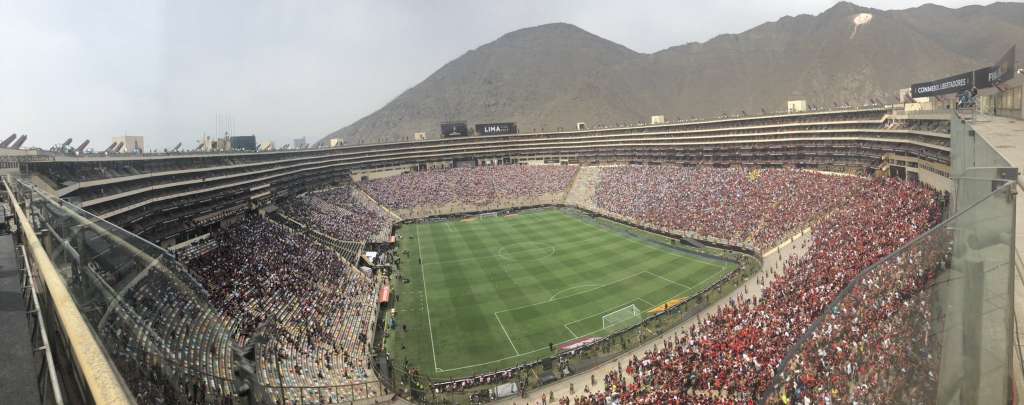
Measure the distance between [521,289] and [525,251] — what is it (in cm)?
1198

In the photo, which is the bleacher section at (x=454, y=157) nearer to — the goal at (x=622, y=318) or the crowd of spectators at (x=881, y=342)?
the goal at (x=622, y=318)

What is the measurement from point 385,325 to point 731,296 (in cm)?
2400

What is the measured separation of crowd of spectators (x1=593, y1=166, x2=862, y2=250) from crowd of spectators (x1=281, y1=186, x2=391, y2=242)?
3226 cm

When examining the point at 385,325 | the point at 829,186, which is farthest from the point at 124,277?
the point at 829,186

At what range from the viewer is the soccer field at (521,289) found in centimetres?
2892

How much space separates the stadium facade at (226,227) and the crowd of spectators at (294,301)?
98 centimetres

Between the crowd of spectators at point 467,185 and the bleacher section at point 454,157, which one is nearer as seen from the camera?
the bleacher section at point 454,157

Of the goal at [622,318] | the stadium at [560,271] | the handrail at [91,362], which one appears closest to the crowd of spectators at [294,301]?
the stadium at [560,271]

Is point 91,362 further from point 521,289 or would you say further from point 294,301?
point 521,289

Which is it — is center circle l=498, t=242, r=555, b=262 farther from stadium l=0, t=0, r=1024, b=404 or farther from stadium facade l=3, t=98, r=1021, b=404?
stadium facade l=3, t=98, r=1021, b=404

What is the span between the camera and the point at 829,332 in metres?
7.25

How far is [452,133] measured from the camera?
10800 cm

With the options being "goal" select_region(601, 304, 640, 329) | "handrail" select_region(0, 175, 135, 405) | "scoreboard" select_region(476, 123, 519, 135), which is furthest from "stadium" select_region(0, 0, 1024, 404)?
"scoreboard" select_region(476, 123, 519, 135)

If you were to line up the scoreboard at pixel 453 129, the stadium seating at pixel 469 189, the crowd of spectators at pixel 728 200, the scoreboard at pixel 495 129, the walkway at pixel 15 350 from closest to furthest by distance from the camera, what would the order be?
the walkway at pixel 15 350, the crowd of spectators at pixel 728 200, the stadium seating at pixel 469 189, the scoreboard at pixel 453 129, the scoreboard at pixel 495 129
